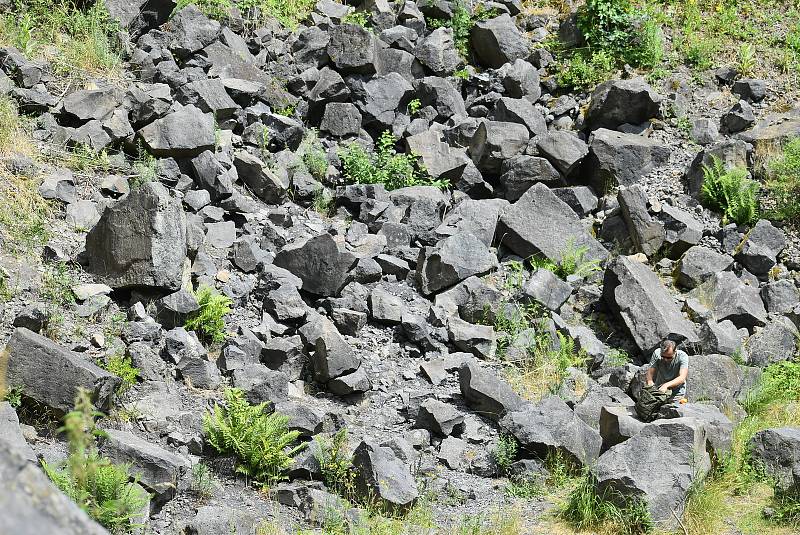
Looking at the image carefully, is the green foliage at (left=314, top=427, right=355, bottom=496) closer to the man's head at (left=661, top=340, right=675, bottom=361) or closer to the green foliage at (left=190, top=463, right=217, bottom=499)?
the green foliage at (left=190, top=463, right=217, bottom=499)

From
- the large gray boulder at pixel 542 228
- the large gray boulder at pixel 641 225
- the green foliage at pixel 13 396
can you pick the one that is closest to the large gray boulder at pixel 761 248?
the large gray boulder at pixel 641 225

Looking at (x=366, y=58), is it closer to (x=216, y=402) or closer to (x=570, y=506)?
(x=216, y=402)

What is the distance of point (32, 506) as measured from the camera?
1826mm

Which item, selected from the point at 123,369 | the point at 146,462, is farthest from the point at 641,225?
the point at 146,462

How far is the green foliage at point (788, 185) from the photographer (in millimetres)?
12820

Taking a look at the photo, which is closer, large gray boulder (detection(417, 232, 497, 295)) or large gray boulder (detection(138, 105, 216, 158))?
large gray boulder (detection(417, 232, 497, 295))

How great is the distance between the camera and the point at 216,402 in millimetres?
8195

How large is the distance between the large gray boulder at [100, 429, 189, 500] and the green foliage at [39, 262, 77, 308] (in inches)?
88.9

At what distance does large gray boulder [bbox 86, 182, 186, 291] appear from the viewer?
866 centimetres

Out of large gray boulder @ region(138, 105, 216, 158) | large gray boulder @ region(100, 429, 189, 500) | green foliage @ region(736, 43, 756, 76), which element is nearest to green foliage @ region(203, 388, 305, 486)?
large gray boulder @ region(100, 429, 189, 500)

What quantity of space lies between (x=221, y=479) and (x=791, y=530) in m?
5.29

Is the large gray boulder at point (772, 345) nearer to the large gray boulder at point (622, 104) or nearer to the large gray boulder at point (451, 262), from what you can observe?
the large gray boulder at point (451, 262)

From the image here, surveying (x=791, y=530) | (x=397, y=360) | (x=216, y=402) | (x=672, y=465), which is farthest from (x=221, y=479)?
(x=791, y=530)

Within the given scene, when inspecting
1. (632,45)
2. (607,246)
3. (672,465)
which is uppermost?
(632,45)
